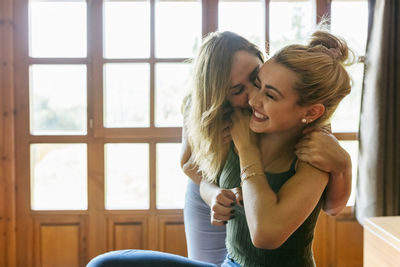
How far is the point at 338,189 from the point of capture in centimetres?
107

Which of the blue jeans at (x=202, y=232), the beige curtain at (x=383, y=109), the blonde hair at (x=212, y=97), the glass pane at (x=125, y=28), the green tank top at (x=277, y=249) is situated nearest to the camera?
the green tank top at (x=277, y=249)

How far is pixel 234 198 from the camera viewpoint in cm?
107

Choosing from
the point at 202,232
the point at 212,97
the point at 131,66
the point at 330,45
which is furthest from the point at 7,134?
the point at 330,45

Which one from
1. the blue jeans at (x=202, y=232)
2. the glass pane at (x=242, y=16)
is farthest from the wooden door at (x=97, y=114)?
the blue jeans at (x=202, y=232)

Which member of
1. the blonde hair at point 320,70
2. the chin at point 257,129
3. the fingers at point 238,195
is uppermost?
the blonde hair at point 320,70

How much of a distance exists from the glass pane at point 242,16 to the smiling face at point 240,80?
52.5 inches

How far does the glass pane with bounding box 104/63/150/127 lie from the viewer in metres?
2.57

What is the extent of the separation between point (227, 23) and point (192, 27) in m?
0.21

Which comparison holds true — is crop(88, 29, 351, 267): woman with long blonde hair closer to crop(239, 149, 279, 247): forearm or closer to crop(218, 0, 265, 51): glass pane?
crop(239, 149, 279, 247): forearm

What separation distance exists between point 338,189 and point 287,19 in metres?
1.75

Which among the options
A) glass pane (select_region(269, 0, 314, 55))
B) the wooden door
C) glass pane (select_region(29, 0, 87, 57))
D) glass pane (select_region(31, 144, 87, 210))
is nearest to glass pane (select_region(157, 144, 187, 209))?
the wooden door

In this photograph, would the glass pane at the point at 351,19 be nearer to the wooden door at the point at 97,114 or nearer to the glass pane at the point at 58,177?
the wooden door at the point at 97,114

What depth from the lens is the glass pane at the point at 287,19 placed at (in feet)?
8.48

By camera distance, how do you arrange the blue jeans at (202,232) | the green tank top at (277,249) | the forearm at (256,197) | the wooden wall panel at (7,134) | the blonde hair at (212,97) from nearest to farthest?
1. the forearm at (256,197)
2. the green tank top at (277,249)
3. the blonde hair at (212,97)
4. the blue jeans at (202,232)
5. the wooden wall panel at (7,134)
